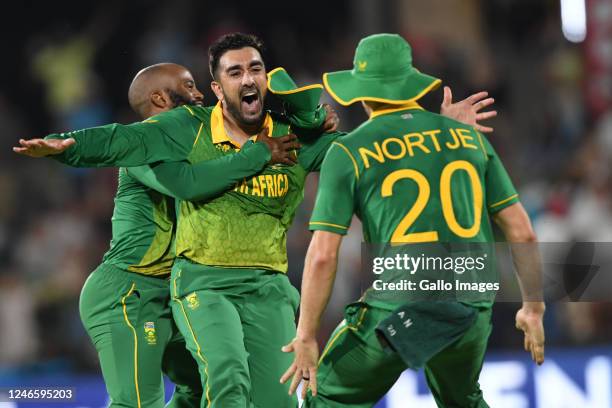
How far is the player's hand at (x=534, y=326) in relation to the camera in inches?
→ 189

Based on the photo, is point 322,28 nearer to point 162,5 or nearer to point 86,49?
point 162,5

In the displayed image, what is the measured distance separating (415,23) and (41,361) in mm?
4967

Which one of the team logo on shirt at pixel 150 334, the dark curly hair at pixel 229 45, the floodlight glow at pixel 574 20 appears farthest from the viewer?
the floodlight glow at pixel 574 20

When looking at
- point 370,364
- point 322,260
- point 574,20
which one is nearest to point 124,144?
point 322,260

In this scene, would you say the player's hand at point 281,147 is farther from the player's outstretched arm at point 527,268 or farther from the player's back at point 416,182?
the player's outstretched arm at point 527,268

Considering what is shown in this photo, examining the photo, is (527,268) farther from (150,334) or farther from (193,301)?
(150,334)

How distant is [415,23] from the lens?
11.5 metres

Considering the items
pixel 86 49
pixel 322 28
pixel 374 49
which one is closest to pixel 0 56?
pixel 86 49

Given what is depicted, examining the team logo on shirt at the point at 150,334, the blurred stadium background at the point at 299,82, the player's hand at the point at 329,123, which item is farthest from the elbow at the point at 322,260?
the blurred stadium background at the point at 299,82

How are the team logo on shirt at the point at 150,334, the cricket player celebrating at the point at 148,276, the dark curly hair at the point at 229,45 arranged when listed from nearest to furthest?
1. the cricket player celebrating at the point at 148,276
2. the dark curly hair at the point at 229,45
3. the team logo on shirt at the point at 150,334

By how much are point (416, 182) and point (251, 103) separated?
1.16 metres

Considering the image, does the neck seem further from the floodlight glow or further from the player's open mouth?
the floodlight glow

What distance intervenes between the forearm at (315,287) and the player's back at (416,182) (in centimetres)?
26

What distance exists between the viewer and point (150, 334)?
18.4ft
